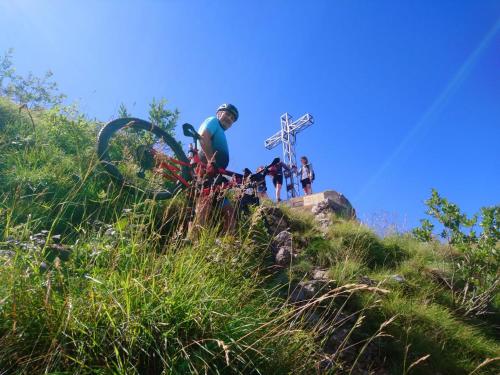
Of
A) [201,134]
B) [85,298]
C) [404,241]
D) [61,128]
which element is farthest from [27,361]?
[404,241]

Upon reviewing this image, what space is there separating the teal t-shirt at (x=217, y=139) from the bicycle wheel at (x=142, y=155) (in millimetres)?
481

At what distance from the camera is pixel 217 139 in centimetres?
471

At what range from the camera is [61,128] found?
17.7 feet

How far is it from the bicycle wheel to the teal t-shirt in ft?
1.58

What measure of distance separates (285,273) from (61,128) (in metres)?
4.54

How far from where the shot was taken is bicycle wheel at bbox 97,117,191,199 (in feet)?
12.6

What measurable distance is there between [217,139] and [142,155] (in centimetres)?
136

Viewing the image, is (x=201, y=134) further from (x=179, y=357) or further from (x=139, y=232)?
(x=179, y=357)

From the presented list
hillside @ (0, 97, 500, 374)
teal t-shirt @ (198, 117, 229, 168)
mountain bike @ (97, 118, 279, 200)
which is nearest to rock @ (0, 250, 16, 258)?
hillside @ (0, 97, 500, 374)

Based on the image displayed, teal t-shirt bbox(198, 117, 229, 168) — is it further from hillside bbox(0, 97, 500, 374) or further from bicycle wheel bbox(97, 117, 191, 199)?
hillside bbox(0, 97, 500, 374)

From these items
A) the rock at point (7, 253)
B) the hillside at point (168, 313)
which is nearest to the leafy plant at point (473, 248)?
the hillside at point (168, 313)

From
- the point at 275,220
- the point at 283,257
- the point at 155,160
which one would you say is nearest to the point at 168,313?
the point at 283,257

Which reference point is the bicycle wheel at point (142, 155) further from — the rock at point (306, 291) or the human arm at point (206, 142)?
the rock at point (306, 291)

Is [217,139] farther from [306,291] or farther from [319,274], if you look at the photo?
[306,291]
